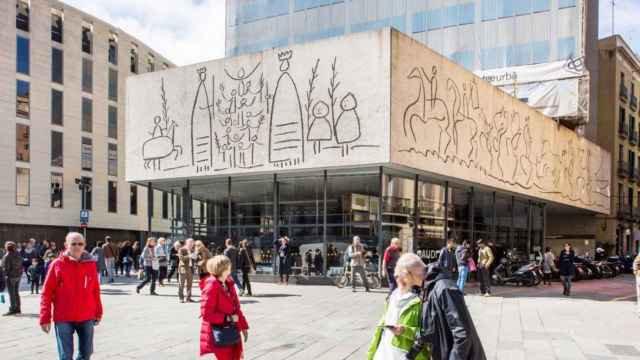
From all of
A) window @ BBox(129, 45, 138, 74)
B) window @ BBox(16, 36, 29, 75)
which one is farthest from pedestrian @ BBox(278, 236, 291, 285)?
window @ BBox(129, 45, 138, 74)

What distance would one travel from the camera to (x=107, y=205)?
4894cm

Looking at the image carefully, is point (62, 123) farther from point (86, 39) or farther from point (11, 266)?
point (11, 266)

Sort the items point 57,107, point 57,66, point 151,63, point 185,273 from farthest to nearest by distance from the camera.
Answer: point 151,63, point 57,66, point 57,107, point 185,273

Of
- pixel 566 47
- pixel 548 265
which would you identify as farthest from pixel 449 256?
pixel 566 47

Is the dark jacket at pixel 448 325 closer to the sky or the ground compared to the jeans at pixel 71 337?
closer to the sky

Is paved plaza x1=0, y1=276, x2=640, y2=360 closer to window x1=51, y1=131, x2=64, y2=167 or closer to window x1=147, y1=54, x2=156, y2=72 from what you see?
window x1=51, y1=131, x2=64, y2=167

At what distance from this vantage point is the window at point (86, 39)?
47469 mm

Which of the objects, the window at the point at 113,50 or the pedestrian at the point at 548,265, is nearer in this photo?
the pedestrian at the point at 548,265

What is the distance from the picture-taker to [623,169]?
165 feet

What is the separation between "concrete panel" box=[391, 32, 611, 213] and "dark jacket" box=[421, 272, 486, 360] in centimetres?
1567

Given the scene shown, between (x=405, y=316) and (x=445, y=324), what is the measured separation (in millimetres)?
398

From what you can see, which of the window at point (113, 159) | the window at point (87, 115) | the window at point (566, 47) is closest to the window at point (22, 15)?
the window at point (87, 115)

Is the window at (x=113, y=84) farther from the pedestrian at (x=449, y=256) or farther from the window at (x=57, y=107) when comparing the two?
the pedestrian at (x=449, y=256)

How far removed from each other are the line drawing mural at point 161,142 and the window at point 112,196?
2509 centimetres
